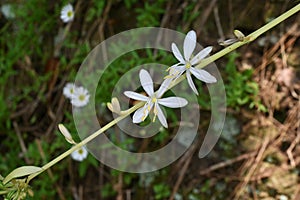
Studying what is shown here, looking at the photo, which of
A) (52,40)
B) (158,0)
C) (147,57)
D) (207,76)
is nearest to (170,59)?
(147,57)

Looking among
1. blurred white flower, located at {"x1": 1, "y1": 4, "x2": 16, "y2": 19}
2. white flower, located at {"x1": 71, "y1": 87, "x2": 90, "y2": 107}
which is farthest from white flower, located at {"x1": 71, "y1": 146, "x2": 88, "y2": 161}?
blurred white flower, located at {"x1": 1, "y1": 4, "x2": 16, "y2": 19}

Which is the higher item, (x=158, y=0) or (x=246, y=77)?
(x=158, y=0)

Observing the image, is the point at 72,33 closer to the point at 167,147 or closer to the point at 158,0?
the point at 158,0

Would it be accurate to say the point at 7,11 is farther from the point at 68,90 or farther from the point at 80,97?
the point at 80,97

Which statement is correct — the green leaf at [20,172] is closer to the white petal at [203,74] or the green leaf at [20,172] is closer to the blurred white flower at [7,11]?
the white petal at [203,74]

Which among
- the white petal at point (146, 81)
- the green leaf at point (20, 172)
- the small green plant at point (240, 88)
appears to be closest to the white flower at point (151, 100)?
the white petal at point (146, 81)
